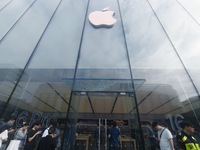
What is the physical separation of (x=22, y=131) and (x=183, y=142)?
409 centimetres

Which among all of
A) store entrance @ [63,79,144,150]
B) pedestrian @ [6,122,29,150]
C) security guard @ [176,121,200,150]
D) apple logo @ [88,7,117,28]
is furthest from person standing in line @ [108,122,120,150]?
apple logo @ [88,7,117,28]

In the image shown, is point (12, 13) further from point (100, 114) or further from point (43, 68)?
point (100, 114)

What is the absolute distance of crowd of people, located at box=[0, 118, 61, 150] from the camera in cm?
355

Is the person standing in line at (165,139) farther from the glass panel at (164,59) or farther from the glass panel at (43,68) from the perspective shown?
the glass panel at (43,68)

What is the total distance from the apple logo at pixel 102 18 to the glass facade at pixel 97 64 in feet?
0.71

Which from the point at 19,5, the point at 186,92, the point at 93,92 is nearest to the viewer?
the point at 186,92

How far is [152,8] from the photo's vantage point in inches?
313

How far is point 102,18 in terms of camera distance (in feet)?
24.0

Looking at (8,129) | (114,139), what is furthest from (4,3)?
(114,139)

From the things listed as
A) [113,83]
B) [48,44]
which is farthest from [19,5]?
[113,83]

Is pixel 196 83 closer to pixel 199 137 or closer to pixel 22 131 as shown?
pixel 199 137

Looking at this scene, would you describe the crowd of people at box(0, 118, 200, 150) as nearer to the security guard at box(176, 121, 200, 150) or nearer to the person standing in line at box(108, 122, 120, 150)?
the security guard at box(176, 121, 200, 150)

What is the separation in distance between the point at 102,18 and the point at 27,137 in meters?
5.89

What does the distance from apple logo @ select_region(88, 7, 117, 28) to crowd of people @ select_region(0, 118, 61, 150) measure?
4859 millimetres
